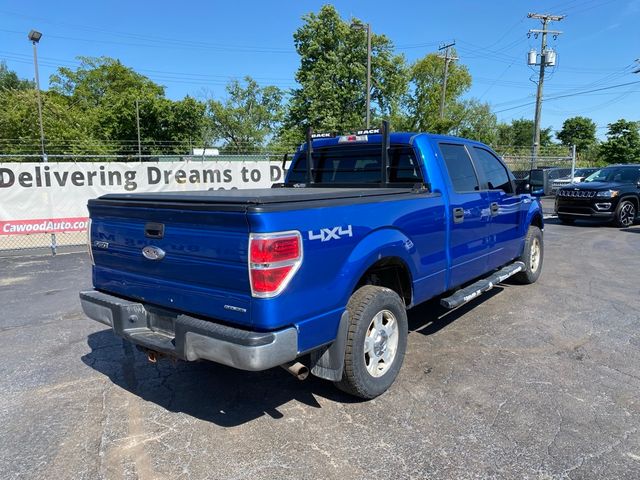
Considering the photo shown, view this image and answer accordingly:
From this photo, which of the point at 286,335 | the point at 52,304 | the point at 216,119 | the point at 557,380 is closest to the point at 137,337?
the point at 286,335

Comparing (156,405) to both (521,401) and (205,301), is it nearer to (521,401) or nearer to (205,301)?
(205,301)

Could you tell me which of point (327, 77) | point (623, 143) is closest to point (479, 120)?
point (623, 143)

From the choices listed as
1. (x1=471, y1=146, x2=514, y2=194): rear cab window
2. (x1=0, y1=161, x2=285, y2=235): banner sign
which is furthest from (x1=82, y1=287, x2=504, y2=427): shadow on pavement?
(x1=0, y1=161, x2=285, y2=235): banner sign

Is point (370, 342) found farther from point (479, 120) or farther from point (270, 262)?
point (479, 120)

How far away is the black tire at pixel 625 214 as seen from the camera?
13.1m

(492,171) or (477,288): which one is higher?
(492,171)

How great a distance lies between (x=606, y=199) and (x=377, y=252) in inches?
480

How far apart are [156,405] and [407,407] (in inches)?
72.6

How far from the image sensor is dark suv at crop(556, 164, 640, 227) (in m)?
13.1

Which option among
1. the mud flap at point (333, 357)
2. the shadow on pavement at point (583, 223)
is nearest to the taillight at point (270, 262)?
the mud flap at point (333, 357)

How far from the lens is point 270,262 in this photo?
2656 mm

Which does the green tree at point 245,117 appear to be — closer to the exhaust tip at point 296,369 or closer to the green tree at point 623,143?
the green tree at point 623,143

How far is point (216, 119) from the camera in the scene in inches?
2152

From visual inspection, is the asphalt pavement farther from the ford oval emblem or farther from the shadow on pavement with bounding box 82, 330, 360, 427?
the ford oval emblem
